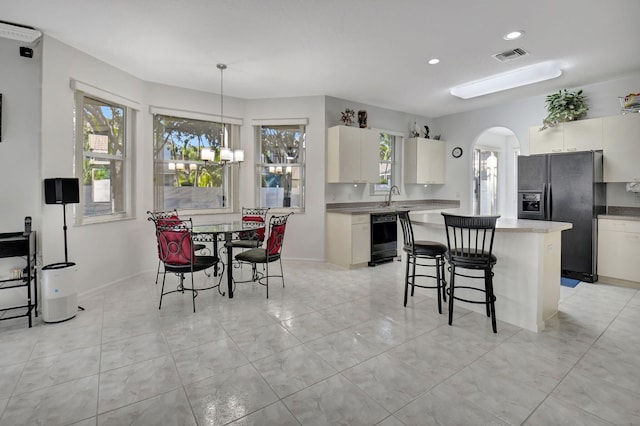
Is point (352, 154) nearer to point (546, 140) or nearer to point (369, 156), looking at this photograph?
point (369, 156)

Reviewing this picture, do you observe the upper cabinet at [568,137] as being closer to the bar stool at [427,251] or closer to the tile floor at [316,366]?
the tile floor at [316,366]

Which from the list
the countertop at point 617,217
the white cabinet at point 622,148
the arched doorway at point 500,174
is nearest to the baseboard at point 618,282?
the countertop at point 617,217

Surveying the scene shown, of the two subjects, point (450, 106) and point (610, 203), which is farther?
point (450, 106)

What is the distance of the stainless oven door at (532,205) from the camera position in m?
4.58

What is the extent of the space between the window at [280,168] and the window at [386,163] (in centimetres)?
157

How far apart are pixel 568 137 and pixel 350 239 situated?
345 cm

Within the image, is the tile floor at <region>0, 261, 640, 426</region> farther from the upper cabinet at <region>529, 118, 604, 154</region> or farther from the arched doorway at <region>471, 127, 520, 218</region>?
the arched doorway at <region>471, 127, 520, 218</region>

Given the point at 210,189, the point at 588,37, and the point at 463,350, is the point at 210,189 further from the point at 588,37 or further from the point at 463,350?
the point at 588,37

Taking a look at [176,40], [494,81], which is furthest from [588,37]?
[176,40]

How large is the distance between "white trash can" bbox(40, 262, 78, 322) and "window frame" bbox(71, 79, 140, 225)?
0.85m

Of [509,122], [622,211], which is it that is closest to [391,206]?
[509,122]

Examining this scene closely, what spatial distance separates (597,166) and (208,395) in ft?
17.1

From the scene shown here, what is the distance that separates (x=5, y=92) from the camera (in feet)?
10.4

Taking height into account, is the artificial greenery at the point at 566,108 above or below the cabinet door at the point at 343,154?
above
